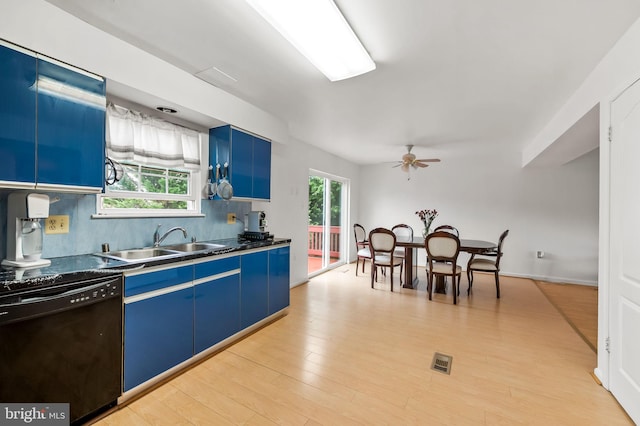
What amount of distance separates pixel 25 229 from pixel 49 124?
65cm

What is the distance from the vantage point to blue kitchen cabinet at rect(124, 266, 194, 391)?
1765mm

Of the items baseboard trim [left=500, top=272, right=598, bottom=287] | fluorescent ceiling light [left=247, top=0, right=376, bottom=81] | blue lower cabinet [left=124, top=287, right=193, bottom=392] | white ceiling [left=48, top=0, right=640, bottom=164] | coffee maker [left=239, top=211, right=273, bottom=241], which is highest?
white ceiling [left=48, top=0, right=640, bottom=164]

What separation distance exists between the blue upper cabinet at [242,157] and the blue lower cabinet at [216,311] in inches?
39.0

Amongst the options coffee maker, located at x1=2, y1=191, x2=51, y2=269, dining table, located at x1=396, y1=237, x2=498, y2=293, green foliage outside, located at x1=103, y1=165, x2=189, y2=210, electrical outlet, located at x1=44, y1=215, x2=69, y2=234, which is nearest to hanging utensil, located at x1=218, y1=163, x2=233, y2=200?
green foliage outside, located at x1=103, y1=165, x2=189, y2=210

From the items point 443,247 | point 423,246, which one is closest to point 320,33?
point 443,247

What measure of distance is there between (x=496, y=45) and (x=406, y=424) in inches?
101

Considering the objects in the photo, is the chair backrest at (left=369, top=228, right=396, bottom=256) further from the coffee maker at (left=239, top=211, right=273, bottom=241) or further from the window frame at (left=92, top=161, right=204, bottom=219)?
the window frame at (left=92, top=161, right=204, bottom=219)

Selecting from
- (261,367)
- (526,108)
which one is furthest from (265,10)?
(526,108)

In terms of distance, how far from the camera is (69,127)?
168cm

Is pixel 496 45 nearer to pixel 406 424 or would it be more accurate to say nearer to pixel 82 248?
pixel 406 424

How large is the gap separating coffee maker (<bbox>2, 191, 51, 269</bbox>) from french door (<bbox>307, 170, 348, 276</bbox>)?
12.6 feet

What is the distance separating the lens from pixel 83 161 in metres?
1.76

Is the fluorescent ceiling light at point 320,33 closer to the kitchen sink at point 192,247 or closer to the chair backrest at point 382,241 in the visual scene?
the kitchen sink at point 192,247

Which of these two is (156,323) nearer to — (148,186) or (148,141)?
(148,186)
